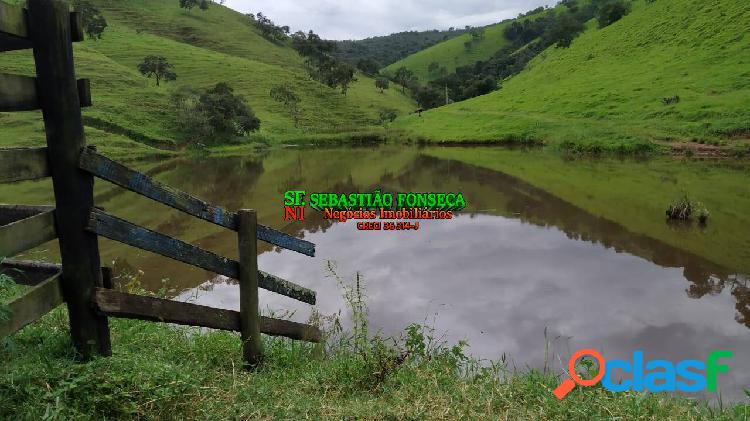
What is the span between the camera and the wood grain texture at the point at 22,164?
361 centimetres

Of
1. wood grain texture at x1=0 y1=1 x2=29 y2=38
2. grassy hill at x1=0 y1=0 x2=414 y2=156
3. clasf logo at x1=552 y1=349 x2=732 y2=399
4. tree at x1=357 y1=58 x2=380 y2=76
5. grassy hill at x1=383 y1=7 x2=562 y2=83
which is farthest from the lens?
grassy hill at x1=383 y1=7 x2=562 y2=83

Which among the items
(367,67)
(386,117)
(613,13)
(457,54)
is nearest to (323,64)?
(386,117)

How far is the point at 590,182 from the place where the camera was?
1000 inches

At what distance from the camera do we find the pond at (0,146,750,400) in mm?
8197

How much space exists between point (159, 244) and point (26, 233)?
3.48ft

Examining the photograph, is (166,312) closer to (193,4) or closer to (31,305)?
(31,305)

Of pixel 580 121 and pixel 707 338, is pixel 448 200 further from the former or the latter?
pixel 580 121

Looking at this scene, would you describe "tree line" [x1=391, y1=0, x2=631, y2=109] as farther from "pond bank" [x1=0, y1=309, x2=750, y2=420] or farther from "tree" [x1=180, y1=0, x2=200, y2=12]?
"pond bank" [x1=0, y1=309, x2=750, y2=420]

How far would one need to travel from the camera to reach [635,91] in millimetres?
51094

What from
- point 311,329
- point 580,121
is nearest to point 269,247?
point 311,329

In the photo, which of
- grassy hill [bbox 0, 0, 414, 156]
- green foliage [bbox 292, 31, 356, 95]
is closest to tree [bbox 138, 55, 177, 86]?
grassy hill [bbox 0, 0, 414, 156]

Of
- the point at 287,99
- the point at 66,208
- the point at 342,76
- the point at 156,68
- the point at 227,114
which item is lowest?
the point at 227,114

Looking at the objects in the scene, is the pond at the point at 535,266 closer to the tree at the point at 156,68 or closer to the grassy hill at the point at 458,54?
the tree at the point at 156,68

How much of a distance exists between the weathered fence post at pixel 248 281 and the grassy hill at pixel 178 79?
141 ft
